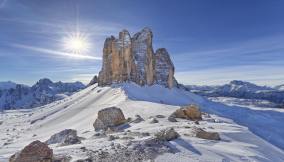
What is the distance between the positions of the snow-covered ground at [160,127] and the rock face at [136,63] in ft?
15.1

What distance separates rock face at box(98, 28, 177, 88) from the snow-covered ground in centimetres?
459

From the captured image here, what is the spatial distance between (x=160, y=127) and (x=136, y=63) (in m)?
68.9

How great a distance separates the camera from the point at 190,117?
45.5 m

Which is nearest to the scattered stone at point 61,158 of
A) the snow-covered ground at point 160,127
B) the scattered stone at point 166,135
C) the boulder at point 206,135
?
the snow-covered ground at point 160,127

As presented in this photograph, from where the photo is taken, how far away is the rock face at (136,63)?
4016 inches

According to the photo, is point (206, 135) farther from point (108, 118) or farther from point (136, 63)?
point (136, 63)

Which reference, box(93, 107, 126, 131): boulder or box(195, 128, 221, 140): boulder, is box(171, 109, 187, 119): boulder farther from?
box(195, 128, 221, 140): boulder

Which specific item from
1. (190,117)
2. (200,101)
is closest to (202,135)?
(190,117)

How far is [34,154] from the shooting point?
19734 mm

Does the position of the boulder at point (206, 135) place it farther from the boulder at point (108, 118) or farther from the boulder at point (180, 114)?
the boulder at point (108, 118)

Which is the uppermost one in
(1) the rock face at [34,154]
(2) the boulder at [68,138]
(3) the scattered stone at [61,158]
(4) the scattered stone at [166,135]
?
(4) the scattered stone at [166,135]

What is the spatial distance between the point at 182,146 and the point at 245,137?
10.8 m

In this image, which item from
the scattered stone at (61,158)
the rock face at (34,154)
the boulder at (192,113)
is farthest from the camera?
the boulder at (192,113)

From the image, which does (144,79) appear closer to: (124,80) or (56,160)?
(124,80)
